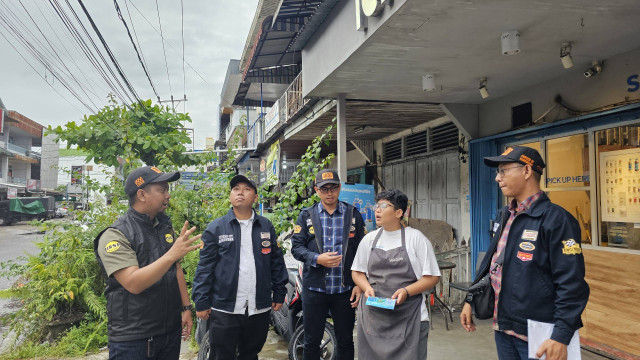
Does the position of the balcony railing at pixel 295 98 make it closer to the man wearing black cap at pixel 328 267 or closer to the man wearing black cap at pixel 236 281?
the man wearing black cap at pixel 328 267

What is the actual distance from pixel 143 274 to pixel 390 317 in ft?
5.38

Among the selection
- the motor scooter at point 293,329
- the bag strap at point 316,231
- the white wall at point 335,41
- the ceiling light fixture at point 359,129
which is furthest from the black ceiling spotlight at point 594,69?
the ceiling light fixture at point 359,129

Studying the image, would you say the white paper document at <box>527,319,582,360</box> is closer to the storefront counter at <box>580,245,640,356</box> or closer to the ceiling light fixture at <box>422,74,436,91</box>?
the storefront counter at <box>580,245,640,356</box>

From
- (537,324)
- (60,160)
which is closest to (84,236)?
(537,324)

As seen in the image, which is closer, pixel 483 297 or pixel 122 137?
pixel 483 297

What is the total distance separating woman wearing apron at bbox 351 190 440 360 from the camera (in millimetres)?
2812

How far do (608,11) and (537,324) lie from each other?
2815mm

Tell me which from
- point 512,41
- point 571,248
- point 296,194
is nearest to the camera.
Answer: point 571,248

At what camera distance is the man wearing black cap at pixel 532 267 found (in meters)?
2.05

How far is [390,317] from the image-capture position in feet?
9.34

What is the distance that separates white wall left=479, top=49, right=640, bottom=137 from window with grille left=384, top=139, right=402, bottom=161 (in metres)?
3.41

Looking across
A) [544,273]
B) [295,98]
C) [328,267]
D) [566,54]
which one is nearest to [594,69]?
[566,54]

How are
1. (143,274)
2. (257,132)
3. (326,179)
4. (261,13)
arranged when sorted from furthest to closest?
(257,132)
(261,13)
(326,179)
(143,274)

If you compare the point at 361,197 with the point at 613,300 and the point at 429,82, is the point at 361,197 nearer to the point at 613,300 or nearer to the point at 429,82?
the point at 429,82
